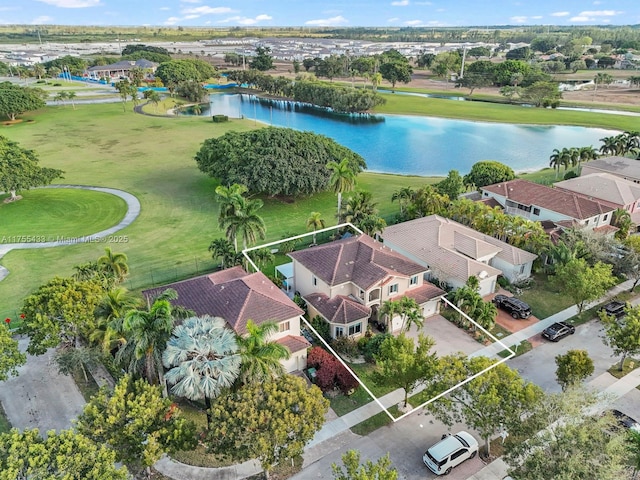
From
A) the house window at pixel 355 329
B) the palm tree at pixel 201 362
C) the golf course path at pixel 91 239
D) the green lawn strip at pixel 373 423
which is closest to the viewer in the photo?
the palm tree at pixel 201 362

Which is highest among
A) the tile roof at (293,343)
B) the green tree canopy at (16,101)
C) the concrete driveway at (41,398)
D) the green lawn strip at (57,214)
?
the green tree canopy at (16,101)

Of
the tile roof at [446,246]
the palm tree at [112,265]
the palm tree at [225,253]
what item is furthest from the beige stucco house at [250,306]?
the tile roof at [446,246]

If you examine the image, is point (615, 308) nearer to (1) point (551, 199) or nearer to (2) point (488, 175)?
(1) point (551, 199)

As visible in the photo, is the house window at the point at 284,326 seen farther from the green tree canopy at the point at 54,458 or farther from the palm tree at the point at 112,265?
the palm tree at the point at 112,265

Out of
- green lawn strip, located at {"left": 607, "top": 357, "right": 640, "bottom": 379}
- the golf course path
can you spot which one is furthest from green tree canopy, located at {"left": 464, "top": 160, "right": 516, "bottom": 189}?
the golf course path

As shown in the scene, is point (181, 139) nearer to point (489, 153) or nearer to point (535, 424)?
point (489, 153)
